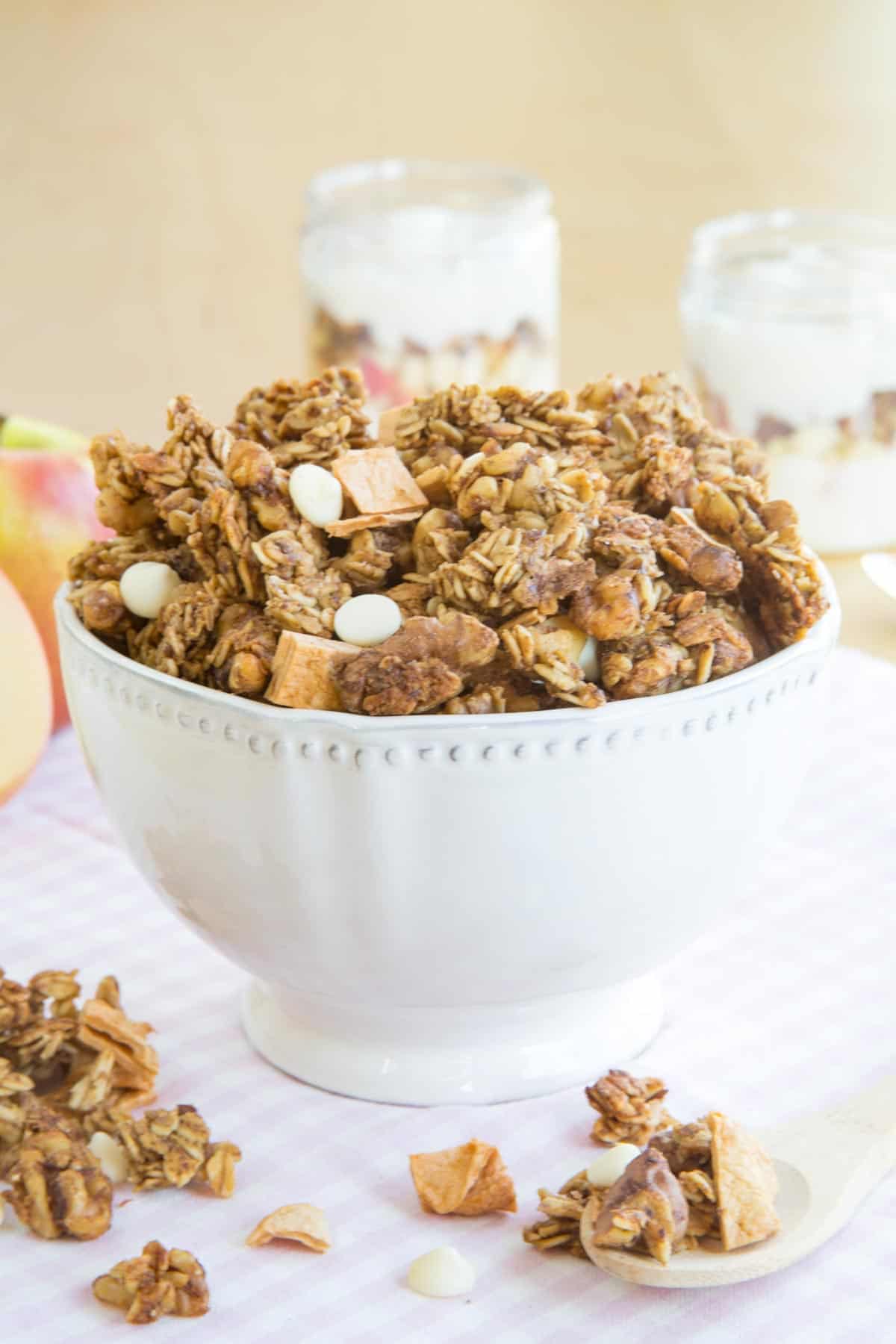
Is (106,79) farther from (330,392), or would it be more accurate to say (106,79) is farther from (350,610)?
(350,610)

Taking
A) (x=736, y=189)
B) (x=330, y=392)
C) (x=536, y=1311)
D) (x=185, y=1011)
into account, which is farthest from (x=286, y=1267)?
(x=736, y=189)

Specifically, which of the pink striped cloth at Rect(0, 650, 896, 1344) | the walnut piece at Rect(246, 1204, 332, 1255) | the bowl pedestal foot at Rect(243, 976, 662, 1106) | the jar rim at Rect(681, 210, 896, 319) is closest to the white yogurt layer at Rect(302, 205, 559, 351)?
the jar rim at Rect(681, 210, 896, 319)

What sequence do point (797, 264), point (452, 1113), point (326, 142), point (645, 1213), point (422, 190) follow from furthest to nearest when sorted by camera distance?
point (326, 142) < point (422, 190) < point (797, 264) < point (452, 1113) < point (645, 1213)

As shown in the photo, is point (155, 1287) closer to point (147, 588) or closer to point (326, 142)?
point (147, 588)

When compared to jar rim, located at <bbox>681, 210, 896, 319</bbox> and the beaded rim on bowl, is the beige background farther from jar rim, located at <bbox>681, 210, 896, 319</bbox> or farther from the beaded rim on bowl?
the beaded rim on bowl

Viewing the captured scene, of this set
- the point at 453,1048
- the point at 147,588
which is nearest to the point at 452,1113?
the point at 453,1048

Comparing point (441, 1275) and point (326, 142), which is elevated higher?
point (326, 142)
